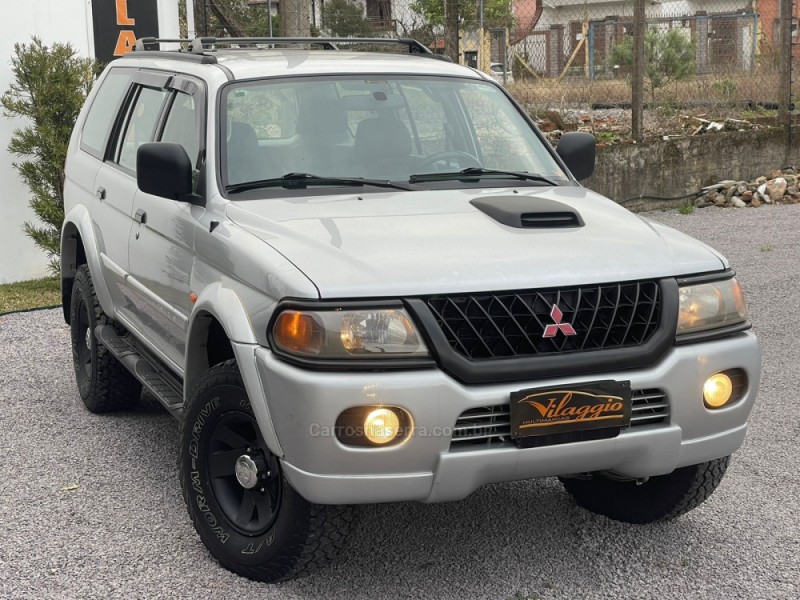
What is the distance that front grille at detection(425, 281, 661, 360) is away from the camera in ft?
11.8

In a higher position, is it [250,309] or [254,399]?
[250,309]

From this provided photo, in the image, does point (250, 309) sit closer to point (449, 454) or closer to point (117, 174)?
point (449, 454)

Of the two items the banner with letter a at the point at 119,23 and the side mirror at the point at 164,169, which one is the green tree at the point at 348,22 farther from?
the side mirror at the point at 164,169

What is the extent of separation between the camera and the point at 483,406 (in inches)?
138

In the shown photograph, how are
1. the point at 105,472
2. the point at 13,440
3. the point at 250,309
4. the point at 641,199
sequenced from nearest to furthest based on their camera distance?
the point at 250,309, the point at 105,472, the point at 13,440, the point at 641,199

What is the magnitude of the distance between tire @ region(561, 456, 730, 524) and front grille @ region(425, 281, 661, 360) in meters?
0.83

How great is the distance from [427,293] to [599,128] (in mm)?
11146

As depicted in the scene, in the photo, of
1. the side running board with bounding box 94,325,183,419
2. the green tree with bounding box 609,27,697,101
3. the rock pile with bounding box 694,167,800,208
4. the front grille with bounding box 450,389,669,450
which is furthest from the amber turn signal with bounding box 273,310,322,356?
the rock pile with bounding box 694,167,800,208

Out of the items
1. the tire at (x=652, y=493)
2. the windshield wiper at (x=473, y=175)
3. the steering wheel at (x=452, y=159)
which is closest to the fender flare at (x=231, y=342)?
the windshield wiper at (x=473, y=175)

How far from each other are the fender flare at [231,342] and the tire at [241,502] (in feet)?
0.52

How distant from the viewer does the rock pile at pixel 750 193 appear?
14.6m

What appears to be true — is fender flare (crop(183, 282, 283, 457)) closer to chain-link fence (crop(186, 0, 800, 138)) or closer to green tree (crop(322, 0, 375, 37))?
chain-link fence (crop(186, 0, 800, 138))

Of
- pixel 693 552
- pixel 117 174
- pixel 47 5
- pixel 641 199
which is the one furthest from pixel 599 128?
pixel 693 552

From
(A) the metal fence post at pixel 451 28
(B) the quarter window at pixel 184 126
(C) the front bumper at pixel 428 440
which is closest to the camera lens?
(C) the front bumper at pixel 428 440
